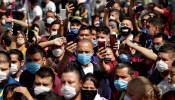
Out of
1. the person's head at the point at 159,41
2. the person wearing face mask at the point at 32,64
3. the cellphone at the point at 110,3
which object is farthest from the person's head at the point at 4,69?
the cellphone at the point at 110,3

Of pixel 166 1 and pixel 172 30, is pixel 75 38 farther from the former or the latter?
pixel 166 1

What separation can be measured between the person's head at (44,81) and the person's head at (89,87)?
0.48 m

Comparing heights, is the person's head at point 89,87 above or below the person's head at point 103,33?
below

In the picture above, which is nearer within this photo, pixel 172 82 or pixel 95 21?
pixel 172 82

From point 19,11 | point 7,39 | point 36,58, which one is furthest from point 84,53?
point 19,11

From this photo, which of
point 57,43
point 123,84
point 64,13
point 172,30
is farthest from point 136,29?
point 123,84

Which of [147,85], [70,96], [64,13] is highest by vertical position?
[64,13]

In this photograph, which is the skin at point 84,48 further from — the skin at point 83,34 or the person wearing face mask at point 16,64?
the skin at point 83,34

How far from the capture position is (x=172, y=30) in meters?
9.52

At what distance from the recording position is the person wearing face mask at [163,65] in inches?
201

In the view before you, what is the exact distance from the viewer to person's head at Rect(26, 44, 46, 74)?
5.50 metres

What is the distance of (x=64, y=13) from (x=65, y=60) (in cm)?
218

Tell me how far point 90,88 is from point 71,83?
40 centimetres

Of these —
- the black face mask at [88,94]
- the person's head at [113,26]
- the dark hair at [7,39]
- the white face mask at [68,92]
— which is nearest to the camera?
the white face mask at [68,92]
